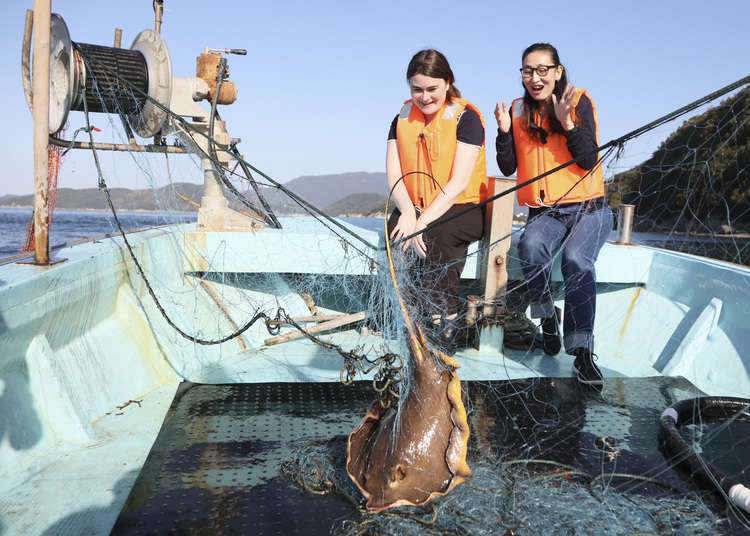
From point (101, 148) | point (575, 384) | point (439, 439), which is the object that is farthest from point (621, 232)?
point (101, 148)

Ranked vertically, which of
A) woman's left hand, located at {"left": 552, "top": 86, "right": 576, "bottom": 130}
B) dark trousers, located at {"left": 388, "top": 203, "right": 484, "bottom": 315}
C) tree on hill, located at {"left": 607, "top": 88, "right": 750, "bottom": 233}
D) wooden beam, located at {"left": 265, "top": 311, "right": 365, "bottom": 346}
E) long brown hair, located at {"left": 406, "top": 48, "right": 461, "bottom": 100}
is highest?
long brown hair, located at {"left": 406, "top": 48, "right": 461, "bottom": 100}

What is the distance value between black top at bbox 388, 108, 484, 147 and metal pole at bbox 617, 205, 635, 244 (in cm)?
223

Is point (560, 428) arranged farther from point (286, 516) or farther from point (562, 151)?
point (562, 151)

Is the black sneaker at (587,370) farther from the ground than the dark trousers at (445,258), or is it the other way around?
the dark trousers at (445,258)

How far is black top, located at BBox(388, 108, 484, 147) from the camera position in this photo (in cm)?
389

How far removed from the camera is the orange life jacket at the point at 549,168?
3.97 metres

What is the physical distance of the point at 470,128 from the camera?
12.8 feet

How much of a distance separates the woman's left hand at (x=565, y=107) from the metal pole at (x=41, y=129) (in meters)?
3.36

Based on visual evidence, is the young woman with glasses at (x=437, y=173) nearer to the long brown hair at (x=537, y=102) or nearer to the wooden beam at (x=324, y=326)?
the long brown hair at (x=537, y=102)

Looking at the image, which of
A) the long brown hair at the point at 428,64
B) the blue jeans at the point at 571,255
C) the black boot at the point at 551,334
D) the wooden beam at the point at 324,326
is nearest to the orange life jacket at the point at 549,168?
the blue jeans at the point at 571,255

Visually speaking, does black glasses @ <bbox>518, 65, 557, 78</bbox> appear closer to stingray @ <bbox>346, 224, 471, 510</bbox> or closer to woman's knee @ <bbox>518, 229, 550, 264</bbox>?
woman's knee @ <bbox>518, 229, 550, 264</bbox>

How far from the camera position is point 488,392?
12.4 feet

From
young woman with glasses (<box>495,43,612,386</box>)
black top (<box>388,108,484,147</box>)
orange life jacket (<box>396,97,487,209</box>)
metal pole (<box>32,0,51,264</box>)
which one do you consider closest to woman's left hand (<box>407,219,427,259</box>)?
orange life jacket (<box>396,97,487,209</box>)

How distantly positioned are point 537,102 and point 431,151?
907 millimetres
